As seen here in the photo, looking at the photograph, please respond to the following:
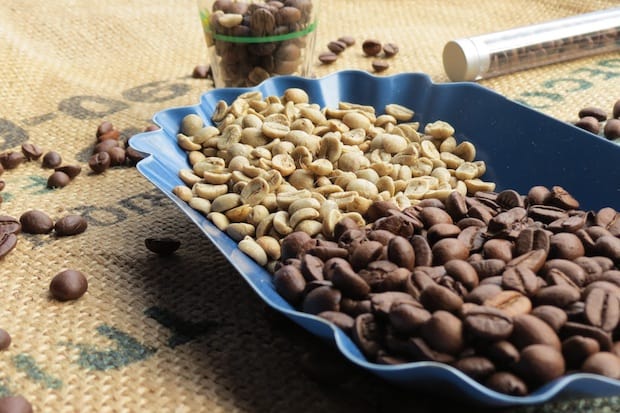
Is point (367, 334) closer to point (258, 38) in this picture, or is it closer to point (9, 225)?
point (9, 225)

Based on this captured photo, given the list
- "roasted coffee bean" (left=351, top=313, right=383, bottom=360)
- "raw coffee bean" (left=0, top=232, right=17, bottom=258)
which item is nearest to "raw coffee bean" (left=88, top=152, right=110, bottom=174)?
"raw coffee bean" (left=0, top=232, right=17, bottom=258)

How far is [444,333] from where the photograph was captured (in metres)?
0.71

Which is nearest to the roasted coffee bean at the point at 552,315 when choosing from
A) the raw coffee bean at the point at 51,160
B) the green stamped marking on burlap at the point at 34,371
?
the green stamped marking on burlap at the point at 34,371

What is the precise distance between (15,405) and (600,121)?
48.4 inches

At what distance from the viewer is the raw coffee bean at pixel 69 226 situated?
3.78ft

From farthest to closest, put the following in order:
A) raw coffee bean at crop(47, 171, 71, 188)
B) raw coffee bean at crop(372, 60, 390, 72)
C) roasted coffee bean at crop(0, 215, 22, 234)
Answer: raw coffee bean at crop(372, 60, 390, 72)
raw coffee bean at crop(47, 171, 71, 188)
roasted coffee bean at crop(0, 215, 22, 234)

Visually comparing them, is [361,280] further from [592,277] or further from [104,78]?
[104,78]

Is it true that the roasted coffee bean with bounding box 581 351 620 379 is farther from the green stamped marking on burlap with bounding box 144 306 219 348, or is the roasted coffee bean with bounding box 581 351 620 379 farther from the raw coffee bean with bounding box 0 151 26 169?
the raw coffee bean with bounding box 0 151 26 169

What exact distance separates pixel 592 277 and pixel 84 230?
2.53 feet

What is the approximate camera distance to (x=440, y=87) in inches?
52.7

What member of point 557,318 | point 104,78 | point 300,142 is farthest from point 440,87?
point 104,78

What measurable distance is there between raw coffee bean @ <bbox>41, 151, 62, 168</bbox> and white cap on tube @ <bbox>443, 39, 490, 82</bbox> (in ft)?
2.94

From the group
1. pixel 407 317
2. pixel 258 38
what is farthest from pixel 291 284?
pixel 258 38

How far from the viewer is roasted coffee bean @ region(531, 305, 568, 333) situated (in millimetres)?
729
